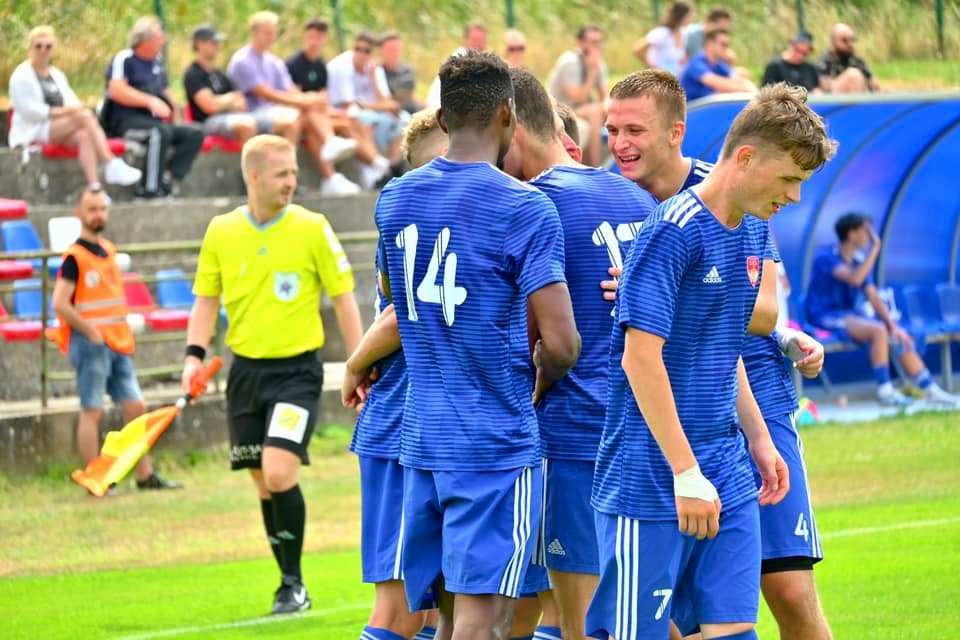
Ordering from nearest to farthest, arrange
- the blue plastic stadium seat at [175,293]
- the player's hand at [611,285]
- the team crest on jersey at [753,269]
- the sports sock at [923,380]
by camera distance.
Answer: the team crest on jersey at [753,269] < the player's hand at [611,285] < the blue plastic stadium seat at [175,293] < the sports sock at [923,380]

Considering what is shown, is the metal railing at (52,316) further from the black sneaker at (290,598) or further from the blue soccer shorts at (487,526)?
the blue soccer shorts at (487,526)

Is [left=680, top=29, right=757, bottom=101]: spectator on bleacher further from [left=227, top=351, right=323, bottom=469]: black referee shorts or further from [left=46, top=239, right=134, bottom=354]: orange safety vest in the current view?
[left=227, top=351, right=323, bottom=469]: black referee shorts

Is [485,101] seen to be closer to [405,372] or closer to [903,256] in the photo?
[405,372]

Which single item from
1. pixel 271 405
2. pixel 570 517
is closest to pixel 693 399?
pixel 570 517

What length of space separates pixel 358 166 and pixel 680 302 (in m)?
16.3

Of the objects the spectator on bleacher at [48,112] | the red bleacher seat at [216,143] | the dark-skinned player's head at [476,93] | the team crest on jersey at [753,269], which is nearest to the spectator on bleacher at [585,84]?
the red bleacher seat at [216,143]

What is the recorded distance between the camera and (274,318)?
9.12 m

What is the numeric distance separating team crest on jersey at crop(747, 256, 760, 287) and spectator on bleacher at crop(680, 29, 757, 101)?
14.6 m

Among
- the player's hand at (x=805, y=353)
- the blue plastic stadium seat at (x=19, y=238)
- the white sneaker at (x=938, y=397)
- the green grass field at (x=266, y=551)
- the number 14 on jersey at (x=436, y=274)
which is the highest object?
the number 14 on jersey at (x=436, y=274)

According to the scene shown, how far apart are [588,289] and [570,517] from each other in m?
0.82

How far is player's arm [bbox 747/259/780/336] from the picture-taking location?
237 inches

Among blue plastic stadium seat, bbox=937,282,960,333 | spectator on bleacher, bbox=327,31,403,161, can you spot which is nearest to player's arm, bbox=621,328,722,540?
blue plastic stadium seat, bbox=937,282,960,333

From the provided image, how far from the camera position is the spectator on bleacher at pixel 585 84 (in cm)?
2123

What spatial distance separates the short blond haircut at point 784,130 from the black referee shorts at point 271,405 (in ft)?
13.7
